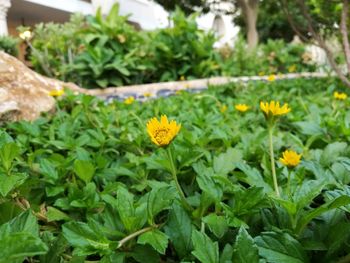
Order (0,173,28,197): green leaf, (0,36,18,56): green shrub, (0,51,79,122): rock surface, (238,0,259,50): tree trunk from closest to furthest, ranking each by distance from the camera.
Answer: (0,173,28,197): green leaf < (0,51,79,122): rock surface < (0,36,18,56): green shrub < (238,0,259,50): tree trunk

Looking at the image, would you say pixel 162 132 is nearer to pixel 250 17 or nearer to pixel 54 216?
pixel 54 216

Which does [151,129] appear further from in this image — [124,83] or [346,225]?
[124,83]

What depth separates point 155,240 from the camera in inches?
23.5

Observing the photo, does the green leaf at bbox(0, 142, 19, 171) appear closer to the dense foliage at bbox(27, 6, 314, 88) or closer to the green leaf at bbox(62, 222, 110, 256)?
the green leaf at bbox(62, 222, 110, 256)

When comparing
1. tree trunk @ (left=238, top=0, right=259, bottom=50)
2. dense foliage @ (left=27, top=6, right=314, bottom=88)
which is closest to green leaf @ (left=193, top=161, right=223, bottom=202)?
dense foliage @ (left=27, top=6, right=314, bottom=88)

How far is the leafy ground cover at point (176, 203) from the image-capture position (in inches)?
22.5

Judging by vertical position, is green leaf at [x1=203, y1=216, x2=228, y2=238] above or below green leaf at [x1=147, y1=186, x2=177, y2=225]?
below

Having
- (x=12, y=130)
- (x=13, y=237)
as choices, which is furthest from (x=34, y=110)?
(x=13, y=237)

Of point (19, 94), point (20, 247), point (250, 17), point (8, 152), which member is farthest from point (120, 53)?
point (250, 17)

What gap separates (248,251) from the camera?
52 centimetres

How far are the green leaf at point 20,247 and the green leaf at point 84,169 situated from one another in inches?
17.2

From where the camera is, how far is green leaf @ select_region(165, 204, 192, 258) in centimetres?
64

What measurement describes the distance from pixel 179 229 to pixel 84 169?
1.14 feet

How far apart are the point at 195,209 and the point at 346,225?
0.93 ft
